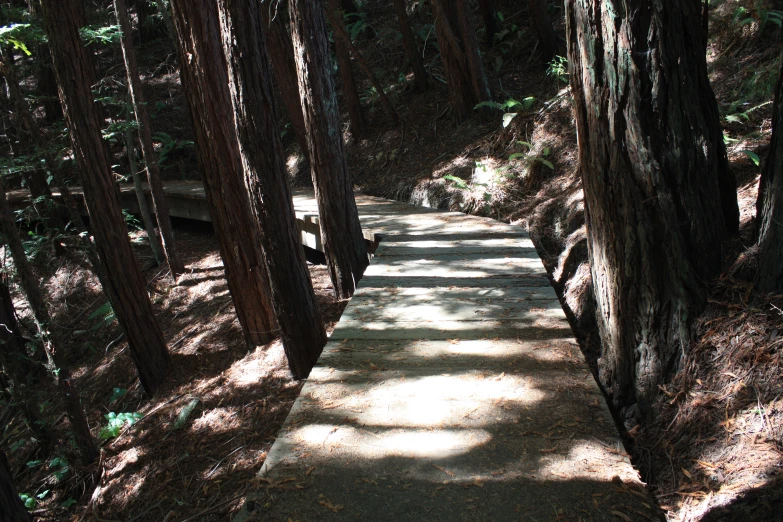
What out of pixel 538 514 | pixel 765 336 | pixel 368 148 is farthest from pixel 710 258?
pixel 368 148

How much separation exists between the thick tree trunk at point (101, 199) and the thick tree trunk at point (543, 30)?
7.75 m

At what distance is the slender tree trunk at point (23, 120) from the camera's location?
22.7 ft

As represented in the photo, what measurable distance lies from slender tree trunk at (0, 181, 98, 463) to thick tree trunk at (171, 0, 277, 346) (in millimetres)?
2040

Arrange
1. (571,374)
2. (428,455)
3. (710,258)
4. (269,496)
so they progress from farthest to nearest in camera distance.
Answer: (571,374), (710,258), (428,455), (269,496)

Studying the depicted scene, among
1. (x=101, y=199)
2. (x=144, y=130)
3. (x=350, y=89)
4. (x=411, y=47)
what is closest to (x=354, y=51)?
(x=350, y=89)

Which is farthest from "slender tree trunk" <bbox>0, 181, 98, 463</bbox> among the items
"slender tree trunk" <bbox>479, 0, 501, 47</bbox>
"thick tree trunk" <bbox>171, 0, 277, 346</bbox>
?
"slender tree trunk" <bbox>479, 0, 501, 47</bbox>

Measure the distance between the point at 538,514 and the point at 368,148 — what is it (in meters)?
10.5

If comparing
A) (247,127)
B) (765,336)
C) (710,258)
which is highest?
(247,127)

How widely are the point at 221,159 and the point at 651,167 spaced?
444 centimetres

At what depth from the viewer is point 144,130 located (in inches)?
364

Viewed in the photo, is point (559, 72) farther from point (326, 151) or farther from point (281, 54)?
point (326, 151)

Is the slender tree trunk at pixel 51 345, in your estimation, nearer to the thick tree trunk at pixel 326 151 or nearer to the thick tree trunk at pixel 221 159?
the thick tree trunk at pixel 221 159

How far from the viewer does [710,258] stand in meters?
3.05

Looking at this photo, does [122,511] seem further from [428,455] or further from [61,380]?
[428,455]
